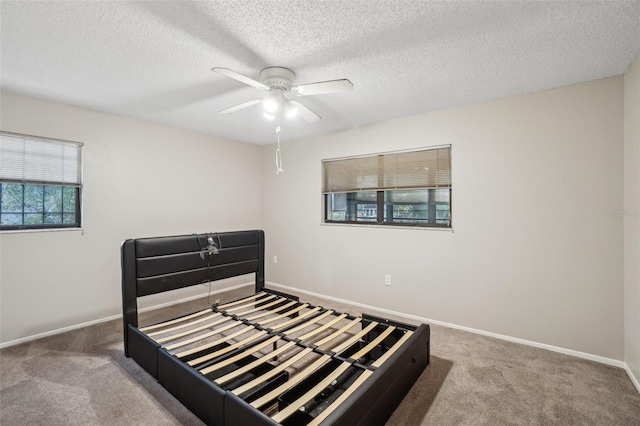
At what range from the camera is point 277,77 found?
230cm

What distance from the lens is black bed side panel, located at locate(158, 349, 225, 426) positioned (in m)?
1.58

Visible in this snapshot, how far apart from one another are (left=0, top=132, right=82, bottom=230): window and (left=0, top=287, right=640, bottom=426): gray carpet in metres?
1.24

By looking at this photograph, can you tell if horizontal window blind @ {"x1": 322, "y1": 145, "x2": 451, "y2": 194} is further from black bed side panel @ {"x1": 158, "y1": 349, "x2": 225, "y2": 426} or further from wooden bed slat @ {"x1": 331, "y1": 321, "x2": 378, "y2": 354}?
black bed side panel @ {"x1": 158, "y1": 349, "x2": 225, "y2": 426}

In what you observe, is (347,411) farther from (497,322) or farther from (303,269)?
(303,269)

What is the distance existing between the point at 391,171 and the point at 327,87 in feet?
6.35

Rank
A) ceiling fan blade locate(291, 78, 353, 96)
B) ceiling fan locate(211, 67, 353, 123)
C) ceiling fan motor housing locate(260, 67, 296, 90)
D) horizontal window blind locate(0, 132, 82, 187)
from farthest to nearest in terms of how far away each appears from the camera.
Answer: horizontal window blind locate(0, 132, 82, 187), ceiling fan motor housing locate(260, 67, 296, 90), ceiling fan locate(211, 67, 353, 123), ceiling fan blade locate(291, 78, 353, 96)

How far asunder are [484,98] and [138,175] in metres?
4.08

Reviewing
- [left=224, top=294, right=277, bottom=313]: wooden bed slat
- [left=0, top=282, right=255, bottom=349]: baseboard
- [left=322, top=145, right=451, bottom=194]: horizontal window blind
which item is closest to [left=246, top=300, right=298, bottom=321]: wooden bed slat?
[left=224, top=294, right=277, bottom=313]: wooden bed slat

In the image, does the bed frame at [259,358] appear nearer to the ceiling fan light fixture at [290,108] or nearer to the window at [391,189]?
the window at [391,189]

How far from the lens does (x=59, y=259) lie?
307 cm

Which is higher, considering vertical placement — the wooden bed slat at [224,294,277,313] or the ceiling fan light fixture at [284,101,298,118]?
the ceiling fan light fixture at [284,101,298,118]

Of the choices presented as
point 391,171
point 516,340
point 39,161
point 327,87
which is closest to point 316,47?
point 327,87

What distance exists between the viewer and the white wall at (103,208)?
2.84 m

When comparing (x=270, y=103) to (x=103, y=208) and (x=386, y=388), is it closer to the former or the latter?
(x=386, y=388)
